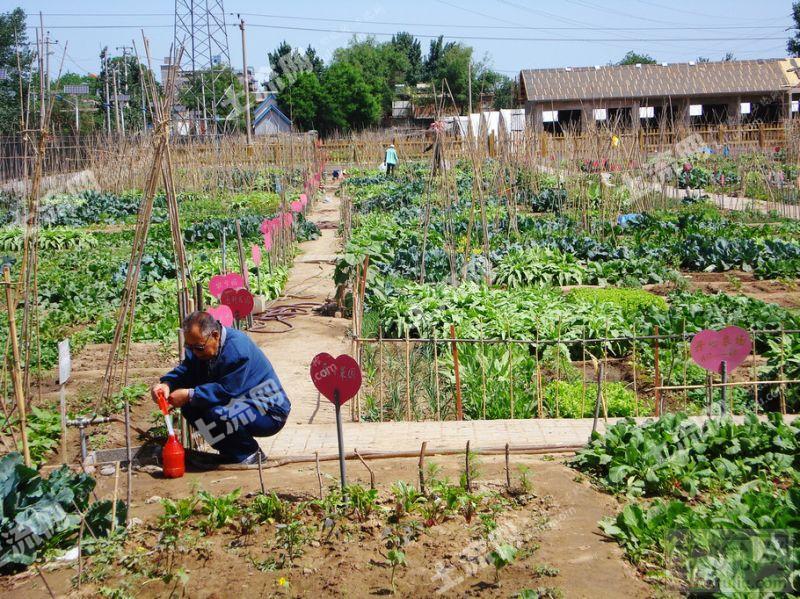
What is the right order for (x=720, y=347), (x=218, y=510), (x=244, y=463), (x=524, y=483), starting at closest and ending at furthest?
(x=218, y=510)
(x=524, y=483)
(x=244, y=463)
(x=720, y=347)

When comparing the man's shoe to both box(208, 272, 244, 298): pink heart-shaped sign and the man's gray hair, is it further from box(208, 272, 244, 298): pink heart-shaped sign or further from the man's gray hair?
box(208, 272, 244, 298): pink heart-shaped sign

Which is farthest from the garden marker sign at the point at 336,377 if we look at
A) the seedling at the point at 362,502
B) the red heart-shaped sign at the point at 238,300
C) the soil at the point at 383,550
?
the red heart-shaped sign at the point at 238,300

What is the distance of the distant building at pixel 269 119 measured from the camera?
1806 inches

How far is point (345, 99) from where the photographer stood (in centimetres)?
4906

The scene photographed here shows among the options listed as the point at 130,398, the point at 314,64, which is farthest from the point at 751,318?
the point at 314,64

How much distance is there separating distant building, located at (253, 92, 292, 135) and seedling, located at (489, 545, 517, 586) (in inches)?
1716

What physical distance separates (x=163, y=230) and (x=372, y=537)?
39.6 ft

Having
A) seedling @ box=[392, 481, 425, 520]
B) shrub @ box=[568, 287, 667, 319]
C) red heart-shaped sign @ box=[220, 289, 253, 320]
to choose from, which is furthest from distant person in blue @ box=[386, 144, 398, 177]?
seedling @ box=[392, 481, 425, 520]

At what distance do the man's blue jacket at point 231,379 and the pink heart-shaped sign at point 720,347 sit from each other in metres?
2.57

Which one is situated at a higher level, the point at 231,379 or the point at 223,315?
the point at 223,315

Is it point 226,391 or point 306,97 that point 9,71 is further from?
point 226,391

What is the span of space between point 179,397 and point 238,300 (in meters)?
2.08

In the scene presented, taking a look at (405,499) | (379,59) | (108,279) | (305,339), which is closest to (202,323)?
(405,499)

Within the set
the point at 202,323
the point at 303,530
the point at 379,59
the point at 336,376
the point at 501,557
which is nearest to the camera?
the point at 501,557
